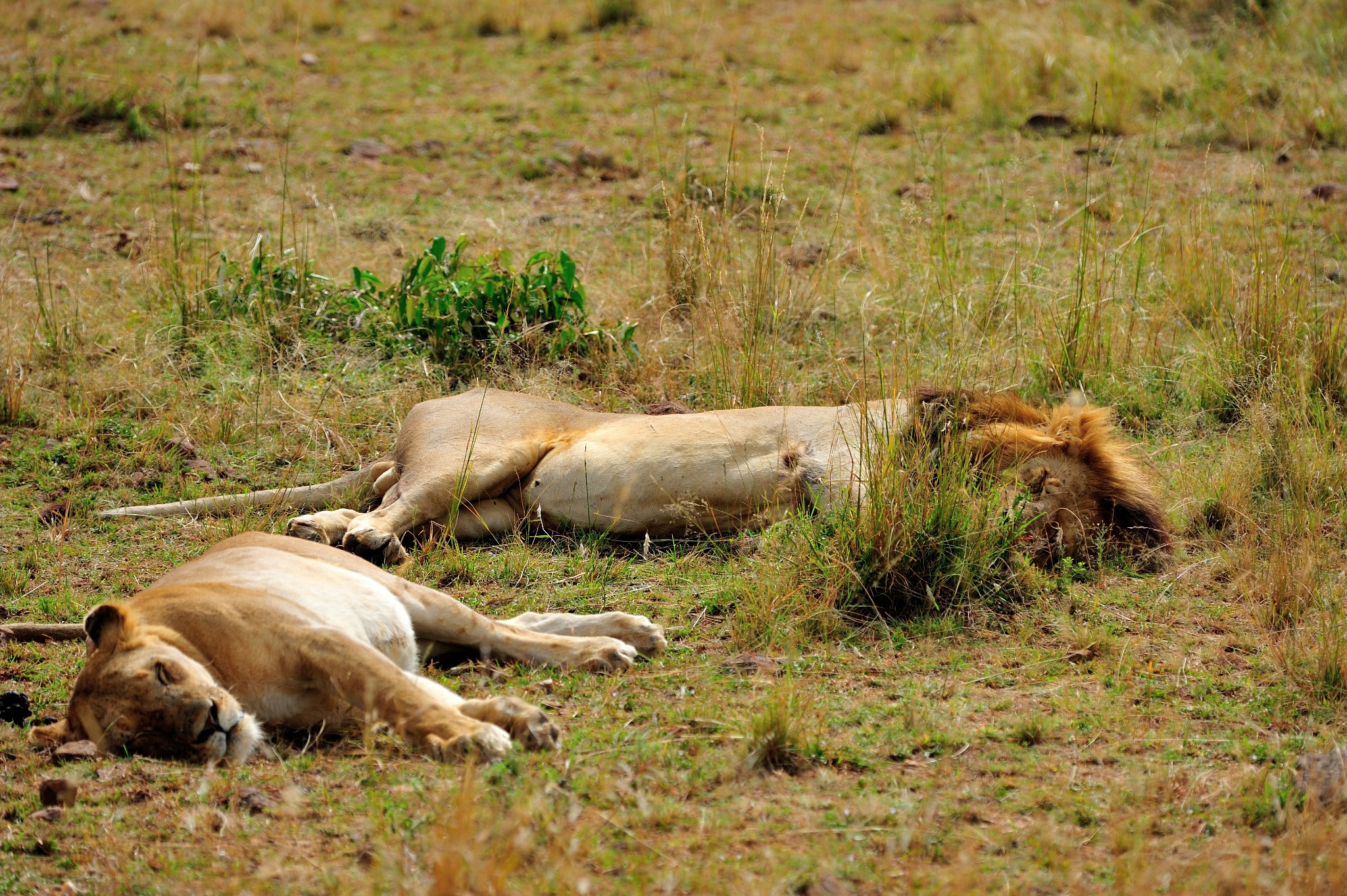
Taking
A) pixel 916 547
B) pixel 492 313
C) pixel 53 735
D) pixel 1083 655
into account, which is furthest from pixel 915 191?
pixel 53 735

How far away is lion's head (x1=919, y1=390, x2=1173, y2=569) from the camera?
16.3ft

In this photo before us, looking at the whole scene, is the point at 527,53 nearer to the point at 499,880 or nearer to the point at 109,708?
the point at 109,708

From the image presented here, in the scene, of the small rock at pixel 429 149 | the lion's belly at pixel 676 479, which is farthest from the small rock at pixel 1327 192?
the small rock at pixel 429 149

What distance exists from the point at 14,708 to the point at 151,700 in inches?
33.7

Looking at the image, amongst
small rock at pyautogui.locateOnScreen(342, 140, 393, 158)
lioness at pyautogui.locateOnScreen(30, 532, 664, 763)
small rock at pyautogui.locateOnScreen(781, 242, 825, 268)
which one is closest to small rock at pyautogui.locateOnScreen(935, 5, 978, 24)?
small rock at pyautogui.locateOnScreen(781, 242, 825, 268)

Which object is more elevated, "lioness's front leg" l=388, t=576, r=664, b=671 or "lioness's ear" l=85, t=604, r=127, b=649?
"lioness's ear" l=85, t=604, r=127, b=649

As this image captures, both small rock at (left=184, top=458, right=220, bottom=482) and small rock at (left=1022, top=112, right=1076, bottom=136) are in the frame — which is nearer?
small rock at (left=184, top=458, right=220, bottom=482)

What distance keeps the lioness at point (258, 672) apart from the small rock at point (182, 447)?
2233 millimetres

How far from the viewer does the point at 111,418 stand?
647 centimetres

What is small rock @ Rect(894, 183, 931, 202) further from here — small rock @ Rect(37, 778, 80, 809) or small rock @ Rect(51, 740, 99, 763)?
small rock @ Rect(37, 778, 80, 809)

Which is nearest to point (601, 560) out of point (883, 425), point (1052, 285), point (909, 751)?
point (883, 425)

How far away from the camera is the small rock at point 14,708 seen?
3891 mm

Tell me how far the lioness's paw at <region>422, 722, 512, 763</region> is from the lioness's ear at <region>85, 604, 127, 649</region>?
0.85 meters

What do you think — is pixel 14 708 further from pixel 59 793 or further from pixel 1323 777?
pixel 1323 777
